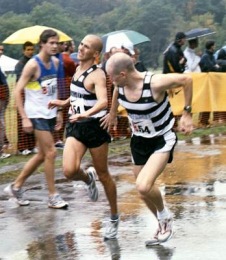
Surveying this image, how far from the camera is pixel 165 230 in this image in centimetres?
646

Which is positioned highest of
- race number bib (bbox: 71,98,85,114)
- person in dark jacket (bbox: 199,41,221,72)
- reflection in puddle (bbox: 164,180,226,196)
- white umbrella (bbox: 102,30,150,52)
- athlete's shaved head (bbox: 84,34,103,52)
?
athlete's shaved head (bbox: 84,34,103,52)

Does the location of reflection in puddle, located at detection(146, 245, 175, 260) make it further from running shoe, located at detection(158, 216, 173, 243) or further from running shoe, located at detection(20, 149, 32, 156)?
running shoe, located at detection(20, 149, 32, 156)

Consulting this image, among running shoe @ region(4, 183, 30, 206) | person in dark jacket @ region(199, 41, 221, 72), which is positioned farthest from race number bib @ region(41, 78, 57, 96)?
person in dark jacket @ region(199, 41, 221, 72)

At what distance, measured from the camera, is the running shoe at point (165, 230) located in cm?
642

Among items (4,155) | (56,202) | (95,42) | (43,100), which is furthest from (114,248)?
(4,155)

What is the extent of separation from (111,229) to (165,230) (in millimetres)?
552

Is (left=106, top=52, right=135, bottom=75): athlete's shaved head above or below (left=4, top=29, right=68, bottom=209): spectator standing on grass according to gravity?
above

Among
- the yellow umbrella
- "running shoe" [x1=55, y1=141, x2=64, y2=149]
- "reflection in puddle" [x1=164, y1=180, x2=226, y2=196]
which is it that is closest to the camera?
"reflection in puddle" [x1=164, y1=180, x2=226, y2=196]

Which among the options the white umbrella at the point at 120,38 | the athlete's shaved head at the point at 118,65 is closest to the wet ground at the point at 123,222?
the athlete's shaved head at the point at 118,65

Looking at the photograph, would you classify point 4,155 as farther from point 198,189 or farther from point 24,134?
point 198,189

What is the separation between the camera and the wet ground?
623 cm

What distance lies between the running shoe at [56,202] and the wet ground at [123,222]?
9cm

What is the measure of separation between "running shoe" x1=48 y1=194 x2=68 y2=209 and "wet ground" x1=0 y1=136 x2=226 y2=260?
93mm

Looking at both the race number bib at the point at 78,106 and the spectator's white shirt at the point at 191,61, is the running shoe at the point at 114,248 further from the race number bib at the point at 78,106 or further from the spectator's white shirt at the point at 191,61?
the spectator's white shirt at the point at 191,61
